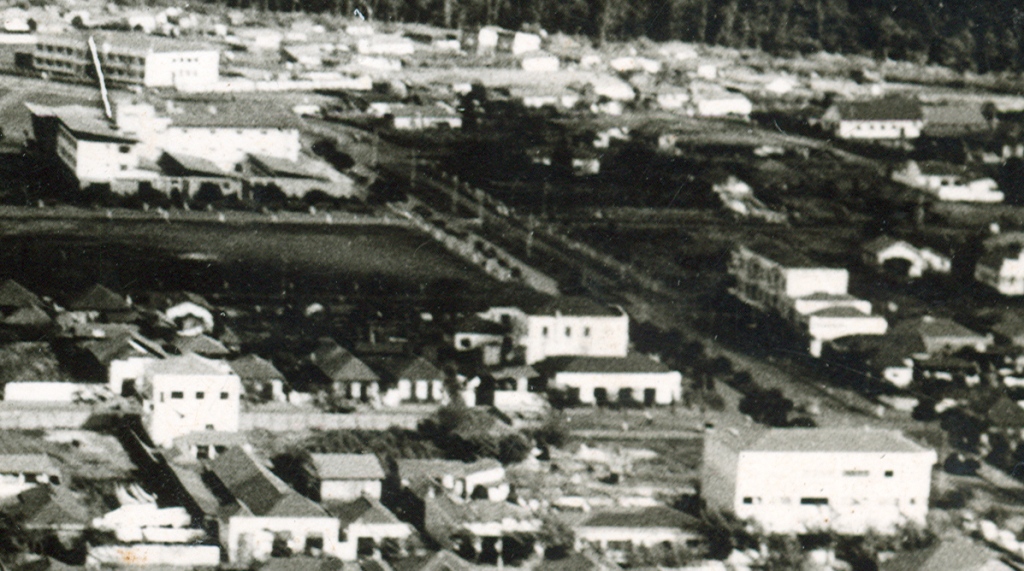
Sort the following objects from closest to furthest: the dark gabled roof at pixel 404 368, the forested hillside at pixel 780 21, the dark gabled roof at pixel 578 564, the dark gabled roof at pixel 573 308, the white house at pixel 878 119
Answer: the dark gabled roof at pixel 578 564, the dark gabled roof at pixel 404 368, the dark gabled roof at pixel 573 308, the forested hillside at pixel 780 21, the white house at pixel 878 119

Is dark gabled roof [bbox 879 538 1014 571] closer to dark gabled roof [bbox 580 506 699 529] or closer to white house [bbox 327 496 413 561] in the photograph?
dark gabled roof [bbox 580 506 699 529]

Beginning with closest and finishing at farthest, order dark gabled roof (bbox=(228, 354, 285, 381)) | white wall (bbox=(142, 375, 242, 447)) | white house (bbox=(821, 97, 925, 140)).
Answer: white wall (bbox=(142, 375, 242, 447)), dark gabled roof (bbox=(228, 354, 285, 381)), white house (bbox=(821, 97, 925, 140))

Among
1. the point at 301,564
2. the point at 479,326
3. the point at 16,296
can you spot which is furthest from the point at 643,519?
the point at 16,296

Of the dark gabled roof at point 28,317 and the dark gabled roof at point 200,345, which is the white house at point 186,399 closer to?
the dark gabled roof at point 200,345

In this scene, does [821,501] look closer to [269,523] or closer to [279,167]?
[269,523]

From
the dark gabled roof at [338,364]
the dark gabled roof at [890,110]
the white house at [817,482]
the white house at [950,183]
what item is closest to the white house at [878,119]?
the dark gabled roof at [890,110]

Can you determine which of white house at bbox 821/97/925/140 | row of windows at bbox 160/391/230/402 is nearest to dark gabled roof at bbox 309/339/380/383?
row of windows at bbox 160/391/230/402

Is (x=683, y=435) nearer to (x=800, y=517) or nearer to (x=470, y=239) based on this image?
(x=800, y=517)
